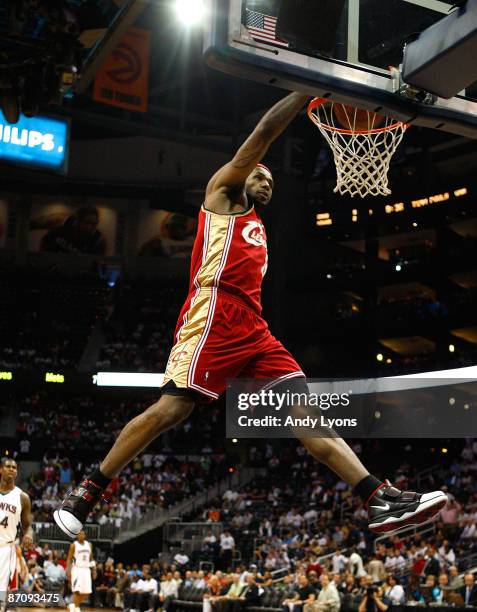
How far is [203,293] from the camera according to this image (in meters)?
5.06

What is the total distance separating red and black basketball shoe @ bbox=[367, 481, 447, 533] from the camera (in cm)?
452

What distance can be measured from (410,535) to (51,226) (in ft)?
74.7

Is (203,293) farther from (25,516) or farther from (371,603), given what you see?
(371,603)

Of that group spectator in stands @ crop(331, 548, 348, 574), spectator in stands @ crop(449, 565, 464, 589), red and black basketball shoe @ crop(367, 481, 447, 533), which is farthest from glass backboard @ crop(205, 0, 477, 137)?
spectator in stands @ crop(331, 548, 348, 574)

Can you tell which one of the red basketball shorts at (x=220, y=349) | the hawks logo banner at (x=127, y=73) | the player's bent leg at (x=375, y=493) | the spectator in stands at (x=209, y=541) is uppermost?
the hawks logo banner at (x=127, y=73)

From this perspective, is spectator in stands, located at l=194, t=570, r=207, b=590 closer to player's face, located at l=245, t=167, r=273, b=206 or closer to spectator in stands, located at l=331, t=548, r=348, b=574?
spectator in stands, located at l=331, t=548, r=348, b=574

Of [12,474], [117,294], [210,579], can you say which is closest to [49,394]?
[117,294]

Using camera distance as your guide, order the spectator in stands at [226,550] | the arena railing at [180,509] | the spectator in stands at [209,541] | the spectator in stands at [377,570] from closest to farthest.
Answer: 1. the spectator in stands at [377,570]
2. the spectator in stands at [226,550]
3. the spectator in stands at [209,541]
4. the arena railing at [180,509]

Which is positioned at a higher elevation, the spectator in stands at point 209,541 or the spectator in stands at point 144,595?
the spectator in stands at point 209,541

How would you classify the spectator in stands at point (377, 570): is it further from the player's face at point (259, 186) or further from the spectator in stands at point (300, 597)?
the player's face at point (259, 186)

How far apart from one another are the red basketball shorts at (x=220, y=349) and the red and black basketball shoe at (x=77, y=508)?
683 mm

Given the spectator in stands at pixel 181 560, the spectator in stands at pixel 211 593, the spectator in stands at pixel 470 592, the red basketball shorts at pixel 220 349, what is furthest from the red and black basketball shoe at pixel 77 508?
the spectator in stands at pixel 181 560

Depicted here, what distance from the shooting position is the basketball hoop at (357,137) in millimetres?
6137

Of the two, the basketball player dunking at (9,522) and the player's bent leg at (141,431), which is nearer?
the player's bent leg at (141,431)
